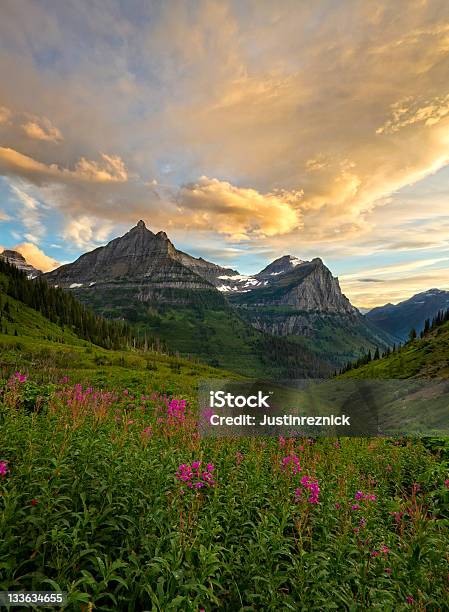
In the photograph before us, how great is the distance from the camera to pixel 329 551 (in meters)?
5.21

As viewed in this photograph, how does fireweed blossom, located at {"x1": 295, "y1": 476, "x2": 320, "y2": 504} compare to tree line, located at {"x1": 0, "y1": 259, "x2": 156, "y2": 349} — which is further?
tree line, located at {"x1": 0, "y1": 259, "x2": 156, "y2": 349}

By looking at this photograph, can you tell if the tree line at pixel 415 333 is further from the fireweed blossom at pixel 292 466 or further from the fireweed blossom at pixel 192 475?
the fireweed blossom at pixel 192 475

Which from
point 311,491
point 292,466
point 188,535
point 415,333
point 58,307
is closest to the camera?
point 188,535

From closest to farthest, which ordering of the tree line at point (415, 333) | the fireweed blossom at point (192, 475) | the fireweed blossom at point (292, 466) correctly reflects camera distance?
the fireweed blossom at point (192, 475), the fireweed blossom at point (292, 466), the tree line at point (415, 333)

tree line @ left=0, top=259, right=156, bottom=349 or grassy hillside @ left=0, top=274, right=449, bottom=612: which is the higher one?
tree line @ left=0, top=259, right=156, bottom=349

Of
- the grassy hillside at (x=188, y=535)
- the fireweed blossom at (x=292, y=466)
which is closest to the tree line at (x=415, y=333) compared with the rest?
the fireweed blossom at (x=292, y=466)

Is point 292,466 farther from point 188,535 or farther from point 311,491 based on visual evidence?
point 188,535

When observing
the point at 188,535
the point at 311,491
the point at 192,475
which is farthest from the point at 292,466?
the point at 188,535

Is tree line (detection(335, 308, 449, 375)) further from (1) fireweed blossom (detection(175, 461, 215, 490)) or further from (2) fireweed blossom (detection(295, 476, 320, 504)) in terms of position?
(1) fireweed blossom (detection(175, 461, 215, 490))

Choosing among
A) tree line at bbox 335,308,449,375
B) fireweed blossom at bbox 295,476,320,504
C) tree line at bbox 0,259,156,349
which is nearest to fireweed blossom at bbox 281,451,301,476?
fireweed blossom at bbox 295,476,320,504

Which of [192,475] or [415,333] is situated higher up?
[415,333]

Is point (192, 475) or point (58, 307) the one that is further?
point (58, 307)

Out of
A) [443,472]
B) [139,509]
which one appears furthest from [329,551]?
[443,472]

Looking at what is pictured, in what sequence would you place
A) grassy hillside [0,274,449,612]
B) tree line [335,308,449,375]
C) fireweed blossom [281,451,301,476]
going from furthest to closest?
tree line [335,308,449,375] → fireweed blossom [281,451,301,476] → grassy hillside [0,274,449,612]
